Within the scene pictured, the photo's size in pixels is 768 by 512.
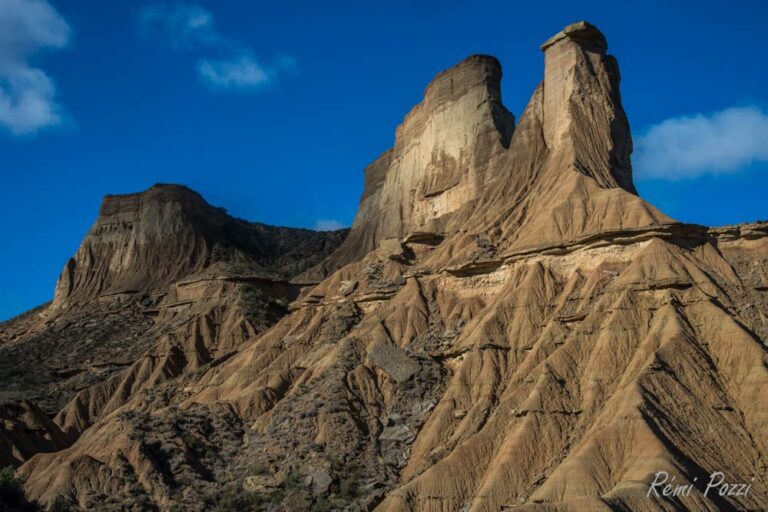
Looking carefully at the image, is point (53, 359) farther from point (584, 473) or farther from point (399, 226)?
point (584, 473)

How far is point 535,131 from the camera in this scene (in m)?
74.8

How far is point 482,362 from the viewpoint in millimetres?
56844

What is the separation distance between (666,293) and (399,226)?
38.6 meters
